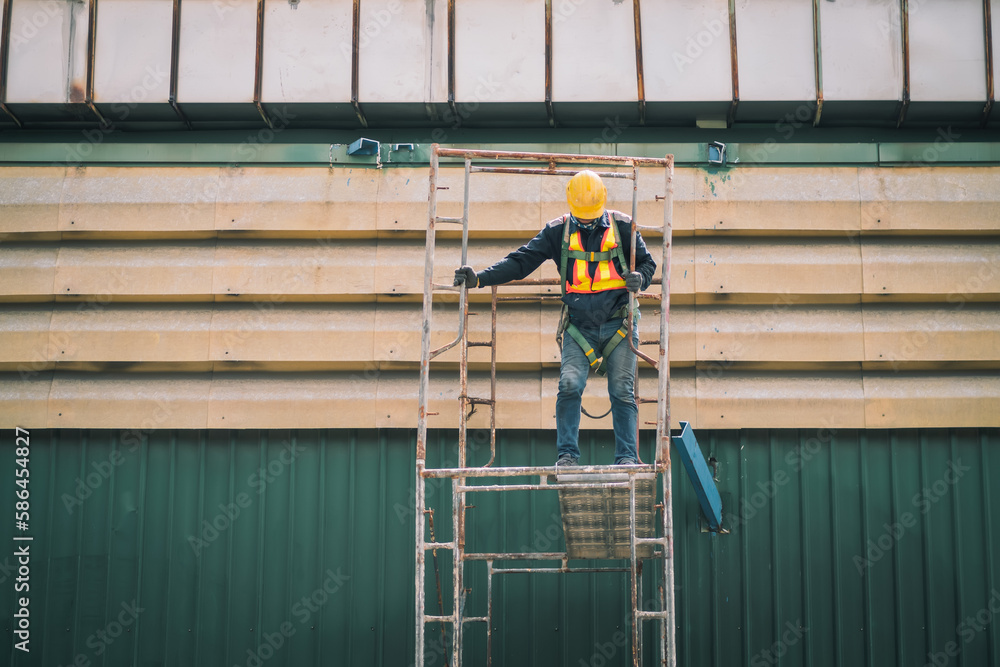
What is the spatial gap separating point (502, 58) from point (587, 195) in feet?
9.50

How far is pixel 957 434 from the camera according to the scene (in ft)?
29.8

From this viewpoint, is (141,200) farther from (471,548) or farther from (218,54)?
(471,548)

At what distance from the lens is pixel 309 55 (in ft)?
31.3

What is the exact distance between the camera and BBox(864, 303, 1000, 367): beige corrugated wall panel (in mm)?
9133

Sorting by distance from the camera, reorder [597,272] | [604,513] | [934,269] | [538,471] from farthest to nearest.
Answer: [934,269] < [597,272] < [604,513] < [538,471]

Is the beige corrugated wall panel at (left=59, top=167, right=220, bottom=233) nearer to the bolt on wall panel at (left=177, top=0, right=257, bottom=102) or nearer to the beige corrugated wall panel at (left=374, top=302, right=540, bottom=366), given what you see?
the bolt on wall panel at (left=177, top=0, right=257, bottom=102)

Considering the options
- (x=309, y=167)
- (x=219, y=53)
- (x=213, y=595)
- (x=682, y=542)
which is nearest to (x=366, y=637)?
(x=213, y=595)

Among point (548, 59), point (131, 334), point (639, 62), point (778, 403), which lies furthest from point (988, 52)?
point (131, 334)

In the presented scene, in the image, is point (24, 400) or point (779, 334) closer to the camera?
point (779, 334)

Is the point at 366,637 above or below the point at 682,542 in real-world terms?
below

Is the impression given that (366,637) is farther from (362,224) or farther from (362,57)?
(362,57)

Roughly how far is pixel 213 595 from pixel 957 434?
7.49 meters

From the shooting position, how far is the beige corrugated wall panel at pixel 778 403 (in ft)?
29.7

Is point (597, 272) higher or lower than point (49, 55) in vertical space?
lower
